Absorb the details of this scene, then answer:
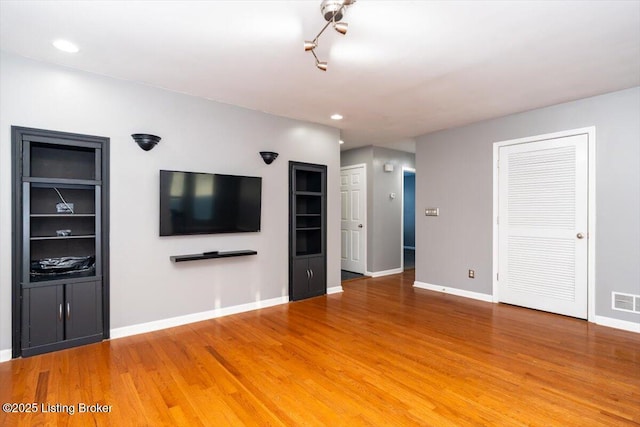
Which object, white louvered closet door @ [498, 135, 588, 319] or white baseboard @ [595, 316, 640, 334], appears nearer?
white baseboard @ [595, 316, 640, 334]

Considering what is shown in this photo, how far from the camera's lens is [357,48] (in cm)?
273

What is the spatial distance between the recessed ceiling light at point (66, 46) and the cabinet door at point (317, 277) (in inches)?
138

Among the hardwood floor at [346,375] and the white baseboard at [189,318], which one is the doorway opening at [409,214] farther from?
the white baseboard at [189,318]

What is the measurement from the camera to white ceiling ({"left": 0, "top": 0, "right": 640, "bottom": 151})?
2234 mm

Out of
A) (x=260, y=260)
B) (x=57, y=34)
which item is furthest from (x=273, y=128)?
(x=57, y=34)

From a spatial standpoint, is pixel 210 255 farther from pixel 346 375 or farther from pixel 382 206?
pixel 382 206

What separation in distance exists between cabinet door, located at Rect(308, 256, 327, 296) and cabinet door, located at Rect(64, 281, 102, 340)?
2.62 metres

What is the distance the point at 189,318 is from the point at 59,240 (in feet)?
4.97

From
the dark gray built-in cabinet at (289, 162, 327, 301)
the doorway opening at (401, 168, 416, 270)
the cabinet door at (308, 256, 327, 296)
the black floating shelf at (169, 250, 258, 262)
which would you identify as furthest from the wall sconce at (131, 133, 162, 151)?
the doorway opening at (401, 168, 416, 270)

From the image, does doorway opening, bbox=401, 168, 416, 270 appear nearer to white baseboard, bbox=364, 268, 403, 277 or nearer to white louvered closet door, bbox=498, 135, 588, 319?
white baseboard, bbox=364, 268, 403, 277

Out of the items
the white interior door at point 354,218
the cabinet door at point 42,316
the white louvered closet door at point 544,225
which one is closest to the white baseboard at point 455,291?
the white louvered closet door at point 544,225

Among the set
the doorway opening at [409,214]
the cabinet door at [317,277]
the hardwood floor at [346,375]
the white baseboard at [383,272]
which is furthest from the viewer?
the doorway opening at [409,214]

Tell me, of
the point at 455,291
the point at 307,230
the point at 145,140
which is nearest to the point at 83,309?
the point at 145,140

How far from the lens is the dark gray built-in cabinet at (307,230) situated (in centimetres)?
475
